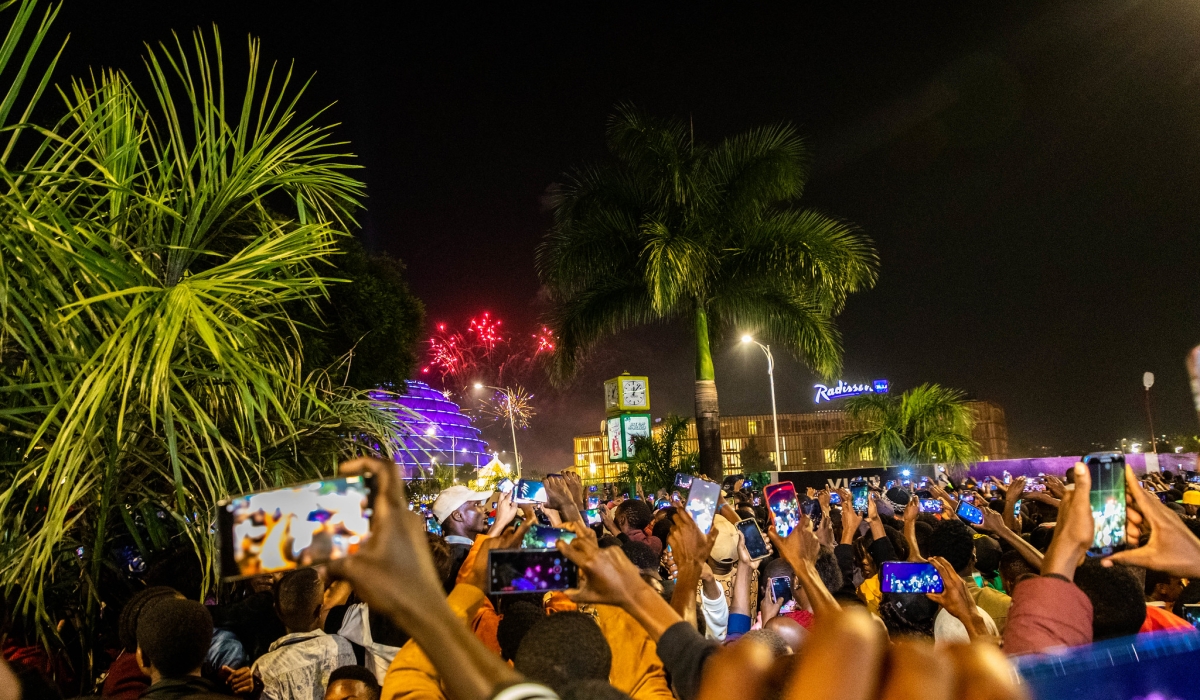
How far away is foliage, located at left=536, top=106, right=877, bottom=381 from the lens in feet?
48.4

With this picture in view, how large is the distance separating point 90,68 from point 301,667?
3640mm

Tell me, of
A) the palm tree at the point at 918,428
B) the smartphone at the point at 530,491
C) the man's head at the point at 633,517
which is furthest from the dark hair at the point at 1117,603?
the palm tree at the point at 918,428

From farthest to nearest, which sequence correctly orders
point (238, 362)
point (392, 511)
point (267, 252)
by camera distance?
point (267, 252), point (238, 362), point (392, 511)

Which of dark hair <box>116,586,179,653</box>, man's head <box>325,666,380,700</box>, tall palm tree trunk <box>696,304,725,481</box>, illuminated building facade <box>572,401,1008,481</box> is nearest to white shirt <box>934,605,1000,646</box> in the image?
man's head <box>325,666,380,700</box>

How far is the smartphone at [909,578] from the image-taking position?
10.9 ft

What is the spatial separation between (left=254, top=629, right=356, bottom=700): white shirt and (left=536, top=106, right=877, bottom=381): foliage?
1147cm

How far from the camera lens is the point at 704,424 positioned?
591 inches

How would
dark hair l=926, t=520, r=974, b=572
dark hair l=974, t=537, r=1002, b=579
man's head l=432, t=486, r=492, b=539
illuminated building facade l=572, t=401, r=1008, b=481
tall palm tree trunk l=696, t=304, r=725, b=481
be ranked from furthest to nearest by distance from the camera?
illuminated building facade l=572, t=401, r=1008, b=481 → tall palm tree trunk l=696, t=304, r=725, b=481 → man's head l=432, t=486, r=492, b=539 → dark hair l=974, t=537, r=1002, b=579 → dark hair l=926, t=520, r=974, b=572

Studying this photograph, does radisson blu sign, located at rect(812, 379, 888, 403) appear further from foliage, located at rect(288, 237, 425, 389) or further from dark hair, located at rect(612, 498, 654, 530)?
dark hair, located at rect(612, 498, 654, 530)

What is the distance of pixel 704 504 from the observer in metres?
4.32

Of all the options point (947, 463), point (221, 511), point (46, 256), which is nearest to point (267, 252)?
point (46, 256)

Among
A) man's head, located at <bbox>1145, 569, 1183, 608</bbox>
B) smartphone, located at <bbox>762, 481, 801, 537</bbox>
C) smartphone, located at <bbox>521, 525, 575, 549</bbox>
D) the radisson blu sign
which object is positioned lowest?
man's head, located at <bbox>1145, 569, 1183, 608</bbox>

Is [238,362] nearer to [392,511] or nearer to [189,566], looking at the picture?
[189,566]

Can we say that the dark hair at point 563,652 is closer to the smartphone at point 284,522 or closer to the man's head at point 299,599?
the smartphone at point 284,522
